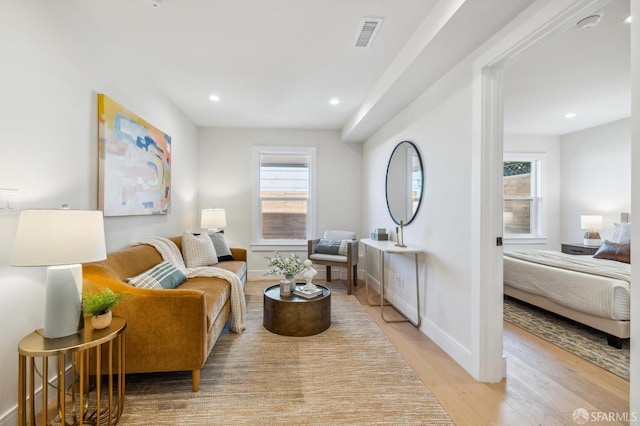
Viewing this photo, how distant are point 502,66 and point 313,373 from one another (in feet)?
8.17

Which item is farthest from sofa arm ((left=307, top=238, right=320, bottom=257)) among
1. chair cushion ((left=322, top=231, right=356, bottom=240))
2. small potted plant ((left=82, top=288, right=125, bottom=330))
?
small potted plant ((left=82, top=288, right=125, bottom=330))

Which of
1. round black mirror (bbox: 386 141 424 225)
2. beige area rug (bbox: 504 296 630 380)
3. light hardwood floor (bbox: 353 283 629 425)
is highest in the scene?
round black mirror (bbox: 386 141 424 225)

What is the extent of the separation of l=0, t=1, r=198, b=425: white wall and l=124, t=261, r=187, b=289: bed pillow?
1.50 ft

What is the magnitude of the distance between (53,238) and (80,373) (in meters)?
0.68

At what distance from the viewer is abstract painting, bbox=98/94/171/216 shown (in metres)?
2.32

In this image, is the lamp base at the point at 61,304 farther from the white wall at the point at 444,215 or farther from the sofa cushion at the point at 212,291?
the white wall at the point at 444,215

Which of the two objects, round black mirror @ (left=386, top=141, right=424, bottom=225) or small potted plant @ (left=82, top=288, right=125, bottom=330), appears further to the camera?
round black mirror @ (left=386, top=141, right=424, bottom=225)

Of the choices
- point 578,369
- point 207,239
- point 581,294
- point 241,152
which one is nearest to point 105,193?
point 207,239

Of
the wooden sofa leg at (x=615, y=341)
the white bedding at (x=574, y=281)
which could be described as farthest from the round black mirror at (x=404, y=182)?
the wooden sofa leg at (x=615, y=341)

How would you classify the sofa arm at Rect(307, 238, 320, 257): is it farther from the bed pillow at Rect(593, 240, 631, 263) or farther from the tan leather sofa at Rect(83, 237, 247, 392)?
the bed pillow at Rect(593, 240, 631, 263)

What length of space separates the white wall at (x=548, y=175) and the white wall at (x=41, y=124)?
5.85m

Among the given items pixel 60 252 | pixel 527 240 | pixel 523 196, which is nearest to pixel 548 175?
pixel 523 196

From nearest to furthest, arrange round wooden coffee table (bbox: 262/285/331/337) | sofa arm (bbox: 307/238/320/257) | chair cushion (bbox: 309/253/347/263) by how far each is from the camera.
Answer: round wooden coffee table (bbox: 262/285/331/337), chair cushion (bbox: 309/253/347/263), sofa arm (bbox: 307/238/320/257)

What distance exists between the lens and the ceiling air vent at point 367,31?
7.08ft
